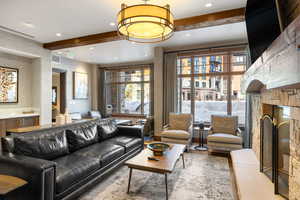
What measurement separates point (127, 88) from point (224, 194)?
231 inches

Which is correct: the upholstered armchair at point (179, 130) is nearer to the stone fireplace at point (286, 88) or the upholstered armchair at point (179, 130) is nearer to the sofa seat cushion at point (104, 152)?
the sofa seat cushion at point (104, 152)

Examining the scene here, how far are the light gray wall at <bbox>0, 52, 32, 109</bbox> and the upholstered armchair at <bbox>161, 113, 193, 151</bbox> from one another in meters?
4.23

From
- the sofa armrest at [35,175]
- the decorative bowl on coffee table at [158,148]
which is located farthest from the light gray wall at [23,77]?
the decorative bowl on coffee table at [158,148]

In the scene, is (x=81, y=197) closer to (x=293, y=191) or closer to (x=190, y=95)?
(x=293, y=191)

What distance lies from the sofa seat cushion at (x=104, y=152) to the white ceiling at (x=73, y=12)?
2.50 metres

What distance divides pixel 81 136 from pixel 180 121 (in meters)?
2.76

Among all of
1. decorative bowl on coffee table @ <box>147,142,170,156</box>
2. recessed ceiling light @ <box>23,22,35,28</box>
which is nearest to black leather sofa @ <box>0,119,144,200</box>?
decorative bowl on coffee table @ <box>147,142,170,156</box>

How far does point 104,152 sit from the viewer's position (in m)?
2.72

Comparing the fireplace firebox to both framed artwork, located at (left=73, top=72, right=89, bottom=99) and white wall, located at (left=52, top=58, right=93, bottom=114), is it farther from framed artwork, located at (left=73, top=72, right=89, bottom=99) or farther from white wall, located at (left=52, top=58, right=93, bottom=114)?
framed artwork, located at (left=73, top=72, right=89, bottom=99)

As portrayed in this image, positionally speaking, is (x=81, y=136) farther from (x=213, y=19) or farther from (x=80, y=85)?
(x=80, y=85)

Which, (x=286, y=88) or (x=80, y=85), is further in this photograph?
(x=80, y=85)

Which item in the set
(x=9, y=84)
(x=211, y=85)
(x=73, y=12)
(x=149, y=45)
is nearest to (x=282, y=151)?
(x=211, y=85)

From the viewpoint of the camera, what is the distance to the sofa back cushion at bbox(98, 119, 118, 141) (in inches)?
139

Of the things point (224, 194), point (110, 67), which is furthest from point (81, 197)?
point (110, 67)
